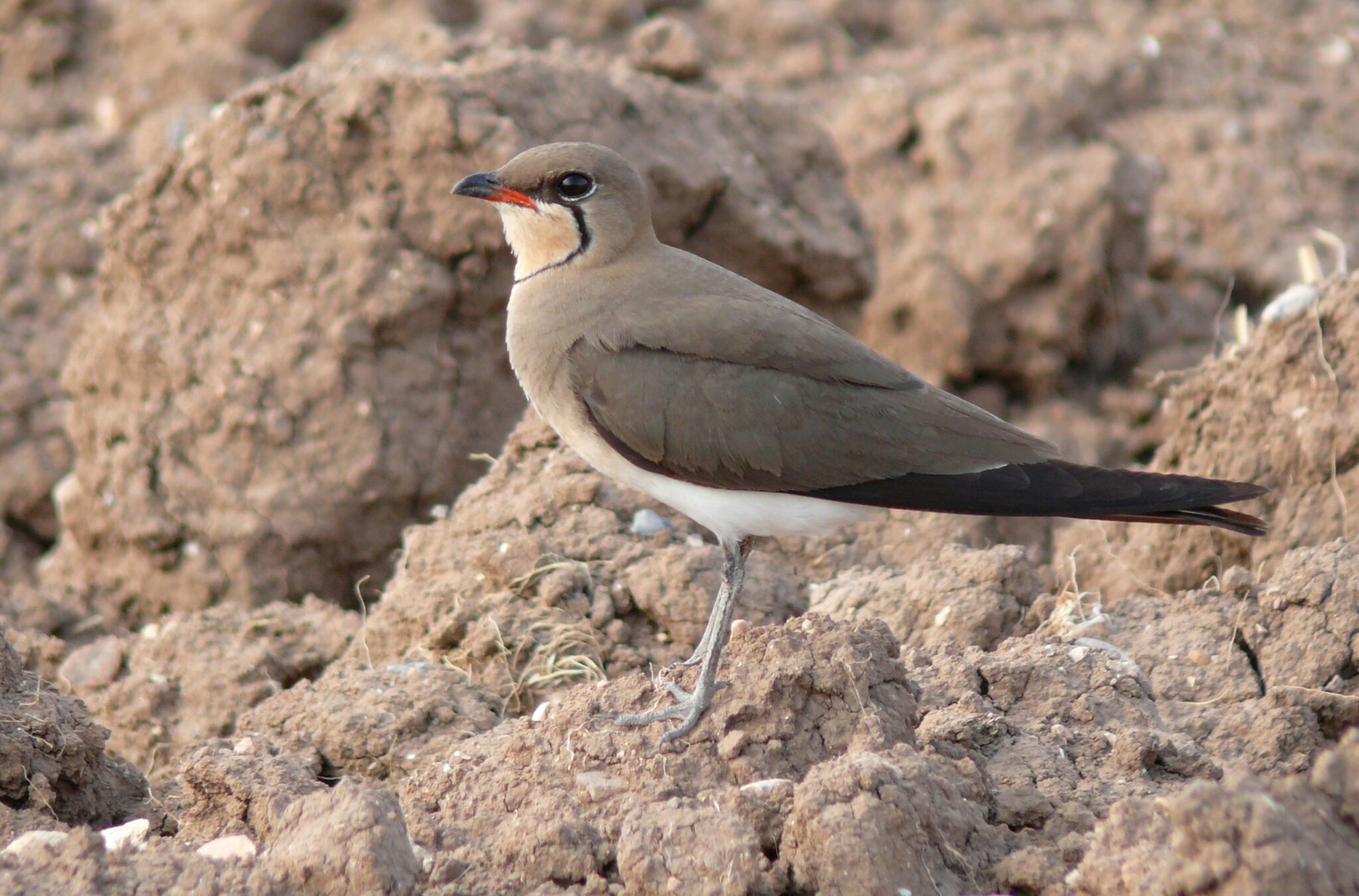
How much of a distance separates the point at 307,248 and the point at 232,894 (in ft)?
11.7

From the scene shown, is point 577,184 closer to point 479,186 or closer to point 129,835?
point 479,186

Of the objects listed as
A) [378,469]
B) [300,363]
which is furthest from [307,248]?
[378,469]

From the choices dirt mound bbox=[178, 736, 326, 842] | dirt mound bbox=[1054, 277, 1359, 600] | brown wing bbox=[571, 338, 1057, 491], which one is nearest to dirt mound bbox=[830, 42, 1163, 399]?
dirt mound bbox=[1054, 277, 1359, 600]

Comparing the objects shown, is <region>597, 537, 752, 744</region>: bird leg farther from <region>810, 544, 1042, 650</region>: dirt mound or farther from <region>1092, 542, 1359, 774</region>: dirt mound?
<region>1092, 542, 1359, 774</region>: dirt mound

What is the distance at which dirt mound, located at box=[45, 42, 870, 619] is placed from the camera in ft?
19.1

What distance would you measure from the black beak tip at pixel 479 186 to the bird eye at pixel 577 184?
20 cm

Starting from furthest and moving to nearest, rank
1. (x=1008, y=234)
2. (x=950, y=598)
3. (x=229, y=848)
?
1. (x=1008, y=234)
2. (x=950, y=598)
3. (x=229, y=848)

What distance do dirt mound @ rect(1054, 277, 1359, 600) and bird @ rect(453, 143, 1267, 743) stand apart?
1266 millimetres

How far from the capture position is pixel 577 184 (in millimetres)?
4598

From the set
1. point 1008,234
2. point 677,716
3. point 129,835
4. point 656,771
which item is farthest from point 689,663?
point 1008,234

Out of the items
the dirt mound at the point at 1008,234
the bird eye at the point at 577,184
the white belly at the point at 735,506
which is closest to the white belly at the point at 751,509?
the white belly at the point at 735,506

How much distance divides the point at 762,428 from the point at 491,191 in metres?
1.23

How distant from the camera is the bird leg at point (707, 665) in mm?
3635

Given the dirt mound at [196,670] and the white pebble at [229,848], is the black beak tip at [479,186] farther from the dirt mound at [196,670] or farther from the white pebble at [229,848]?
the white pebble at [229,848]
